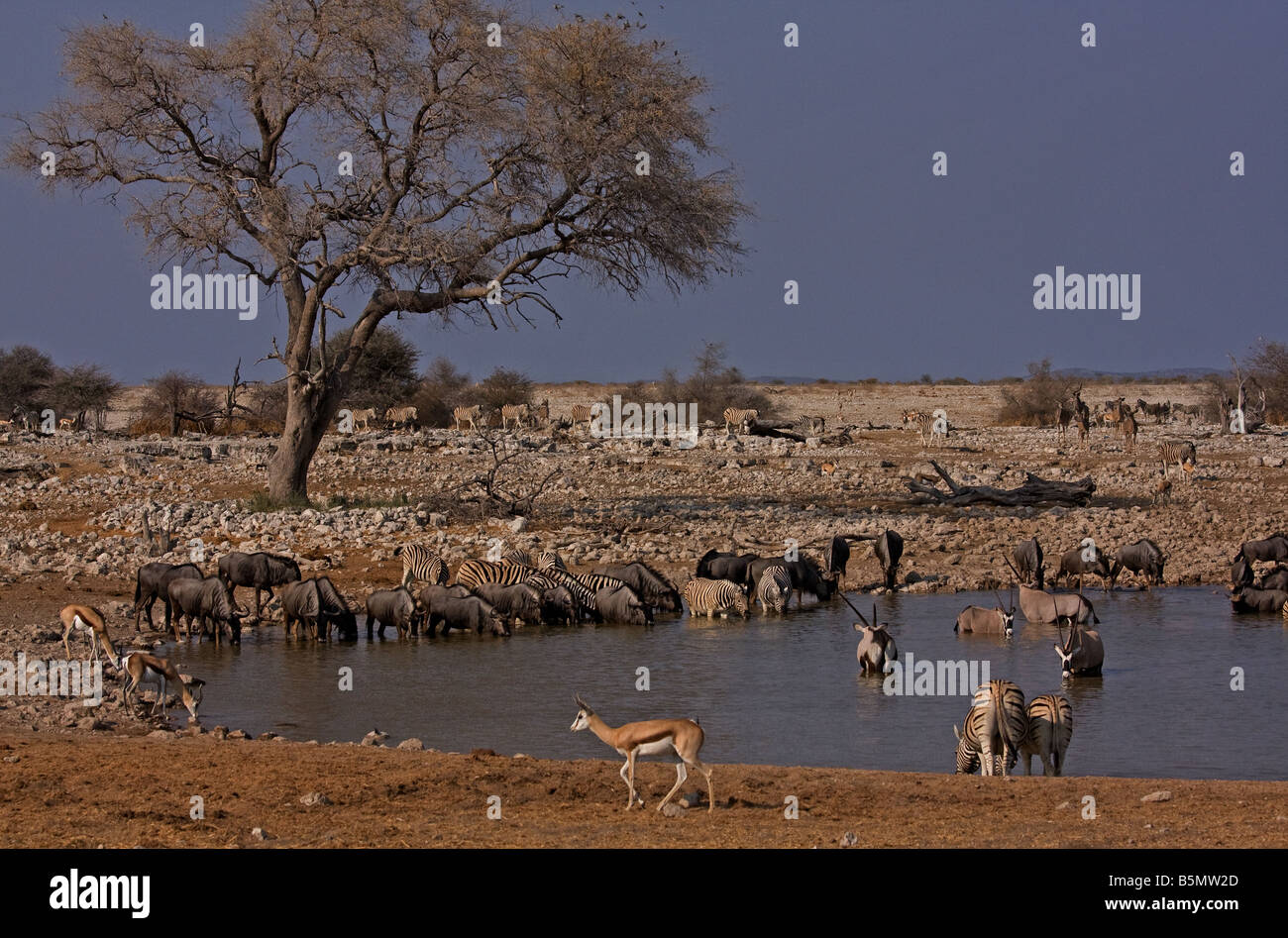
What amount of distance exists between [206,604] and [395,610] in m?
1.87

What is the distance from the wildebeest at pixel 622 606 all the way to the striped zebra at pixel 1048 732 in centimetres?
663

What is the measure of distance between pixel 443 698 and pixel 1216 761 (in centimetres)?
586

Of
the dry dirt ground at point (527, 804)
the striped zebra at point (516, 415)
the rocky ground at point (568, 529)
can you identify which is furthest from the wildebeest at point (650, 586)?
the striped zebra at point (516, 415)

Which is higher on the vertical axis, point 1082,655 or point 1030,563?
point 1030,563

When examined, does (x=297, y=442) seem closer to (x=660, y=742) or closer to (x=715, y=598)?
(x=715, y=598)

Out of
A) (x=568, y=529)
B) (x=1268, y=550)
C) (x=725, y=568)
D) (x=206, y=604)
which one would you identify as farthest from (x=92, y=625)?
(x=1268, y=550)

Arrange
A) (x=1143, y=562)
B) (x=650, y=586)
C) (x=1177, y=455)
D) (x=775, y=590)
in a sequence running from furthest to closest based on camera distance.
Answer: (x=1177, y=455) < (x=1143, y=562) < (x=650, y=586) < (x=775, y=590)

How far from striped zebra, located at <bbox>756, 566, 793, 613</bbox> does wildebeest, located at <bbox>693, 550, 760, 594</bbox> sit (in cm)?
42

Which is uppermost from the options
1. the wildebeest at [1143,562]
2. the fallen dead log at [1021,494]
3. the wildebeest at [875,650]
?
the fallen dead log at [1021,494]

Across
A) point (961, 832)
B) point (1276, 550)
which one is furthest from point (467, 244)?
point (961, 832)

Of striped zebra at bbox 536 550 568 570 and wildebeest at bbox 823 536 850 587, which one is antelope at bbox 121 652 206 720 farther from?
wildebeest at bbox 823 536 850 587

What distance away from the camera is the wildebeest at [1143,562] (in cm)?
1712

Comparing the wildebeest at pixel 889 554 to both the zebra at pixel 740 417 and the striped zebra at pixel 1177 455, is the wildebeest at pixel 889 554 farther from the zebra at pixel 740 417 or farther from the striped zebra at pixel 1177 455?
the zebra at pixel 740 417

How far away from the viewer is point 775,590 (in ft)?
51.7
